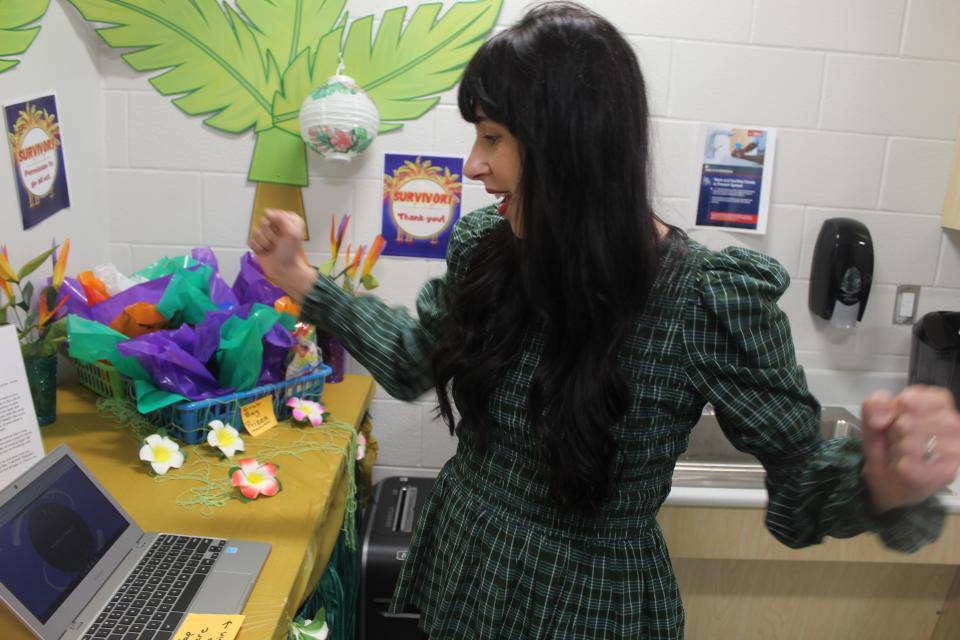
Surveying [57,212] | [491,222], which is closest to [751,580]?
[491,222]

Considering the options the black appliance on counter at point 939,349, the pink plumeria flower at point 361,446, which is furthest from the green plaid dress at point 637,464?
the black appliance on counter at point 939,349

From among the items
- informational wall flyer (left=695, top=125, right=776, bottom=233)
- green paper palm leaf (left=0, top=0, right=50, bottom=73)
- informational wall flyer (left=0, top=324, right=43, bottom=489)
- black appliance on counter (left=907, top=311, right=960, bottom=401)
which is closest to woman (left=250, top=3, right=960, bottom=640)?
informational wall flyer (left=0, top=324, right=43, bottom=489)

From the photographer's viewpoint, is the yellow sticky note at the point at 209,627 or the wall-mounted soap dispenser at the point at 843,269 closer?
the yellow sticky note at the point at 209,627

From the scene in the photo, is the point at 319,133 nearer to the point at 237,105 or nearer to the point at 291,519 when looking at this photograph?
the point at 237,105

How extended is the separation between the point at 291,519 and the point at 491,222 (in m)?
0.56

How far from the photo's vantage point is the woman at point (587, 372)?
2.68 ft

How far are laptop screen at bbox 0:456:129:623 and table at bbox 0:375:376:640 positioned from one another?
0.06m

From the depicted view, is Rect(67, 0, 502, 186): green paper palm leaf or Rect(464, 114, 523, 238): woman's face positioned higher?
Rect(67, 0, 502, 186): green paper palm leaf

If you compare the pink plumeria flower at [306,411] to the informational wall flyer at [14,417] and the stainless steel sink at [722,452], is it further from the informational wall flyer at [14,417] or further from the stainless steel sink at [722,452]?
the stainless steel sink at [722,452]

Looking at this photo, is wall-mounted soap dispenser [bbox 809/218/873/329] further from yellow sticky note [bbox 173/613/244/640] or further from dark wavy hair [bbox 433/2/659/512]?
yellow sticky note [bbox 173/613/244/640]

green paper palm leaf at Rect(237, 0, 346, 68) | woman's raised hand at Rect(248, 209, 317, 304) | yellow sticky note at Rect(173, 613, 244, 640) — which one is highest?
green paper palm leaf at Rect(237, 0, 346, 68)

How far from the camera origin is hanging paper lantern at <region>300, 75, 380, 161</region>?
1.65 m

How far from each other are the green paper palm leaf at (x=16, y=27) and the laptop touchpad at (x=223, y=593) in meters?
1.06

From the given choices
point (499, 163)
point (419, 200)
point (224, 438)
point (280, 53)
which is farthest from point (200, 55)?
point (499, 163)
